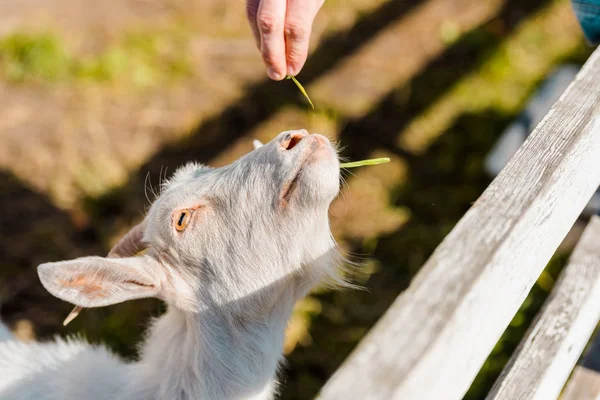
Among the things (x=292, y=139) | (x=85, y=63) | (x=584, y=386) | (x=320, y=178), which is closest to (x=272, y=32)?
(x=292, y=139)

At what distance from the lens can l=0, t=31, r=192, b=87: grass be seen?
17.5ft

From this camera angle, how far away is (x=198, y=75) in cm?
552

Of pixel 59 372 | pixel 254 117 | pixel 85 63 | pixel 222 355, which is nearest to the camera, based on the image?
pixel 222 355

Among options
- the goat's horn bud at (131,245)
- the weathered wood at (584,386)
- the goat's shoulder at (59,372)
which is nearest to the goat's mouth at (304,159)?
the goat's horn bud at (131,245)

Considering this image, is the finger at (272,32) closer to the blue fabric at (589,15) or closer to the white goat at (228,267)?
the white goat at (228,267)

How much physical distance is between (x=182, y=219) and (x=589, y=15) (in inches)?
74.3

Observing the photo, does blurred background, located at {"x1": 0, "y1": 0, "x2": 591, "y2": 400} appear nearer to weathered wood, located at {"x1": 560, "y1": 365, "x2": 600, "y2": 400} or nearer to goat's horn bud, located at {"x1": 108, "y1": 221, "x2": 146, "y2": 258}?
weathered wood, located at {"x1": 560, "y1": 365, "x2": 600, "y2": 400}

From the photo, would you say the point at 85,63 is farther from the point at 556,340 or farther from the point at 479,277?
the point at 479,277

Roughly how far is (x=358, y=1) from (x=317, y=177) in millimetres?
4388

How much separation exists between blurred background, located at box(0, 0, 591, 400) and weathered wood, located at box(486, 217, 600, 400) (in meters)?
1.35

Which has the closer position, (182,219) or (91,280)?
(91,280)

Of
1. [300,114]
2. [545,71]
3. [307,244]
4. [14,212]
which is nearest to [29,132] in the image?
[14,212]

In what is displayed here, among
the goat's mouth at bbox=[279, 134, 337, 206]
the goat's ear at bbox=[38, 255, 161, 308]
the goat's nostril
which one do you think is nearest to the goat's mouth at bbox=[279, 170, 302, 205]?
the goat's mouth at bbox=[279, 134, 337, 206]

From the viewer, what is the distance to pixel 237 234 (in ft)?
7.38
